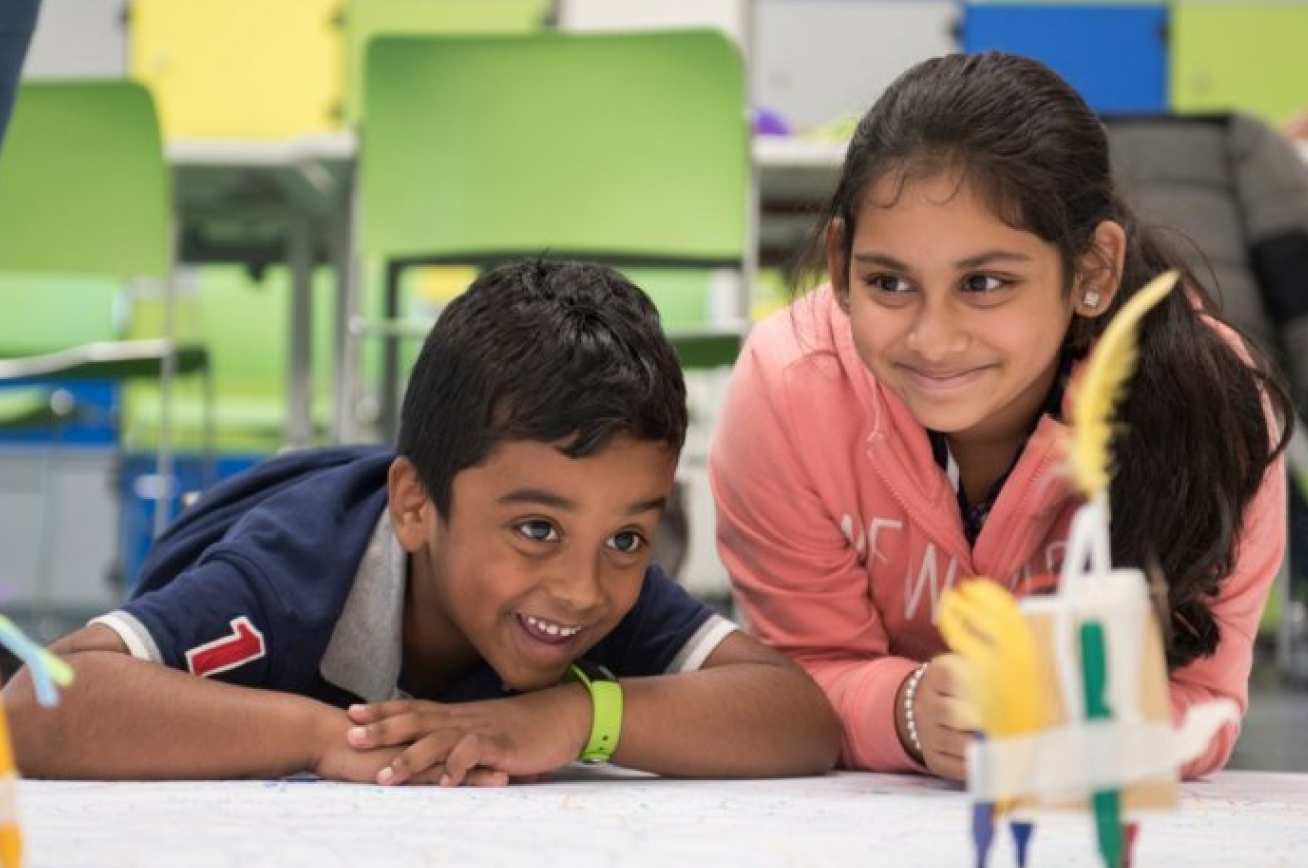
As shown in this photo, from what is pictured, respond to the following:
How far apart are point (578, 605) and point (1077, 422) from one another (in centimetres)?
69

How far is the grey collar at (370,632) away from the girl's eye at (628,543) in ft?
0.59

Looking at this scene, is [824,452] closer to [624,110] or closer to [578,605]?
[578,605]

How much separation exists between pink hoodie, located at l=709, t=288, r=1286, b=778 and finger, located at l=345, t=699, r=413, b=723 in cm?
42

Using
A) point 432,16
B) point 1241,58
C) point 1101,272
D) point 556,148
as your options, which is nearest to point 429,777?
point 1101,272

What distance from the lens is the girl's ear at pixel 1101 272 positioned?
1.33m

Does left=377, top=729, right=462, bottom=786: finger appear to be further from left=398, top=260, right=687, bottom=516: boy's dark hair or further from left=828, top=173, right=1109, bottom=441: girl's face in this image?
left=828, top=173, right=1109, bottom=441: girl's face

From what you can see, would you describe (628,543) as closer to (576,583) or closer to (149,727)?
(576,583)

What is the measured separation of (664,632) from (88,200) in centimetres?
175

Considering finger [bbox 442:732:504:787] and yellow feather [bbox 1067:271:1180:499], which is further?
finger [bbox 442:732:504:787]

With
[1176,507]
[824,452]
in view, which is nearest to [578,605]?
[824,452]

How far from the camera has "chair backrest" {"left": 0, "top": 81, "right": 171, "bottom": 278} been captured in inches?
111

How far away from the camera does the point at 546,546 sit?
50.1 inches

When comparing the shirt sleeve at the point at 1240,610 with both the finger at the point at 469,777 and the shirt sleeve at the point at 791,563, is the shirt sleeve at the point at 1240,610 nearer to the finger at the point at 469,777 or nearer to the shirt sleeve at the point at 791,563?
the shirt sleeve at the point at 791,563

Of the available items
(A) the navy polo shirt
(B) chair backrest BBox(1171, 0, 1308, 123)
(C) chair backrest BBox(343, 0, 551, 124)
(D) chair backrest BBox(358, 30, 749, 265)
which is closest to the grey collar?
(A) the navy polo shirt
